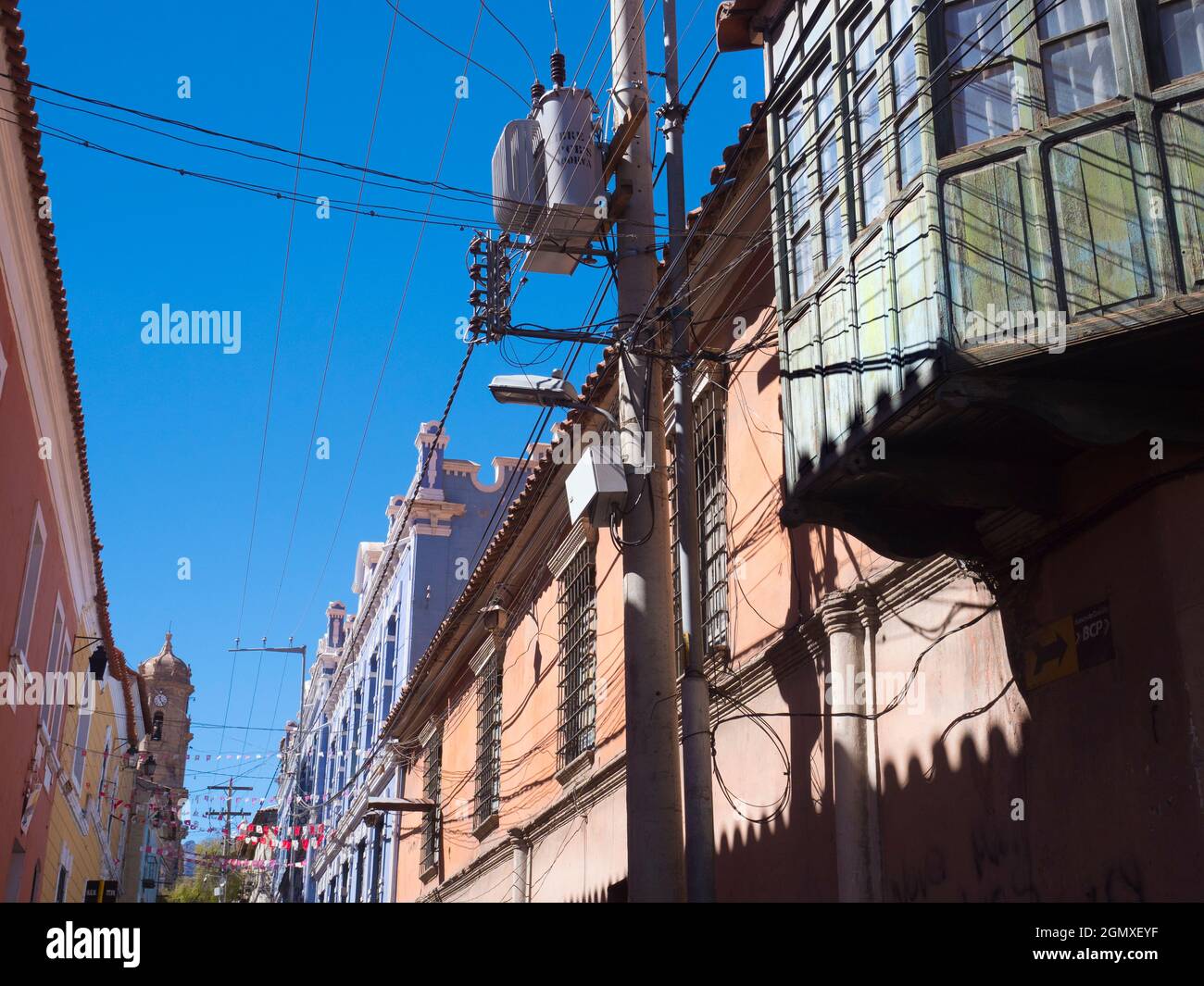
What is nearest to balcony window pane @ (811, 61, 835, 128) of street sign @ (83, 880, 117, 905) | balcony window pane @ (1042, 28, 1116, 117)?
balcony window pane @ (1042, 28, 1116, 117)

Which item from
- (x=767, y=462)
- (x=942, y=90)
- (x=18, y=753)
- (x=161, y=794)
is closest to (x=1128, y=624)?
(x=942, y=90)

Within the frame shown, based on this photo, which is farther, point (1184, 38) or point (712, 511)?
point (712, 511)

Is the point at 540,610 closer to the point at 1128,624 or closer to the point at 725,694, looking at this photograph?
the point at 725,694

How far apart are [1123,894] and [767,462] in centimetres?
494

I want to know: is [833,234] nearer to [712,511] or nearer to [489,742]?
[712,511]

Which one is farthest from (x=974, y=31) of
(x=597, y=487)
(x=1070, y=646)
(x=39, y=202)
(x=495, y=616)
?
(x=495, y=616)

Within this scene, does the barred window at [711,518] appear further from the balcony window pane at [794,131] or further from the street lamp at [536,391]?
the balcony window pane at [794,131]

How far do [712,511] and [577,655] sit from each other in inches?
165

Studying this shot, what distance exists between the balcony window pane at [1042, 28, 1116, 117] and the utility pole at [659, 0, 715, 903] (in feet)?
9.88

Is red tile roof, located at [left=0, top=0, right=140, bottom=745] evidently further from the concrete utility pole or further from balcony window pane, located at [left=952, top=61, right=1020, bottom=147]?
balcony window pane, located at [left=952, top=61, right=1020, bottom=147]

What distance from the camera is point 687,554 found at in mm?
8859

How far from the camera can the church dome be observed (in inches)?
3063

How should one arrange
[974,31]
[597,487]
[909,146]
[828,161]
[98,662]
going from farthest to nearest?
[98,662], [597,487], [828,161], [909,146], [974,31]

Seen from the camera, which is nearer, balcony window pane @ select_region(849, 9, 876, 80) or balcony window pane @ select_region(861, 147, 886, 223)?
balcony window pane @ select_region(861, 147, 886, 223)
